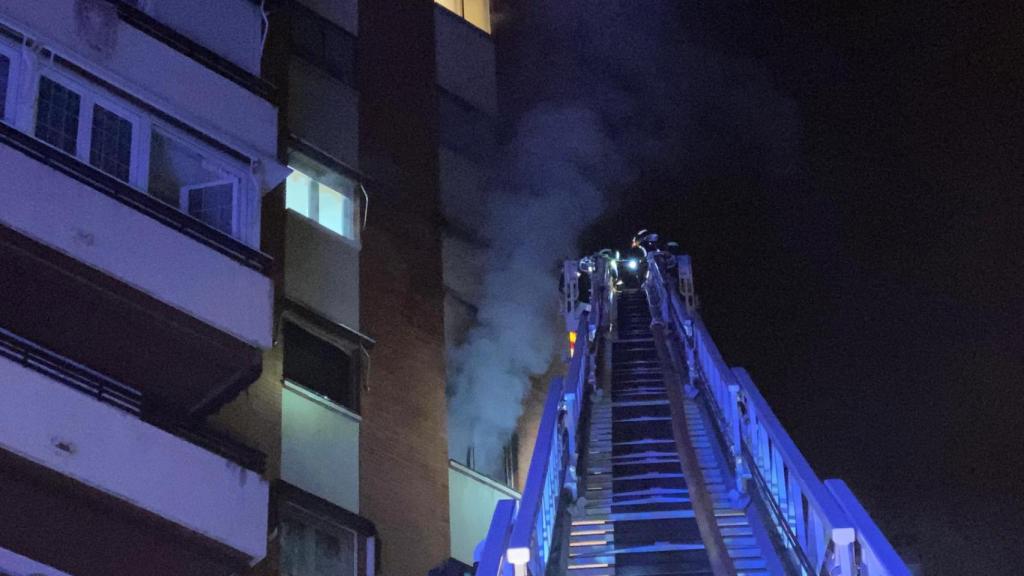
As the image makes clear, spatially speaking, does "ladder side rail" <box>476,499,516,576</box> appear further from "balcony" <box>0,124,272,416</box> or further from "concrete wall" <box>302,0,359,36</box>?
"concrete wall" <box>302,0,359,36</box>

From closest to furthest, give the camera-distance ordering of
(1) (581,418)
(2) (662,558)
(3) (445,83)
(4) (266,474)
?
(2) (662,558) < (1) (581,418) < (4) (266,474) < (3) (445,83)

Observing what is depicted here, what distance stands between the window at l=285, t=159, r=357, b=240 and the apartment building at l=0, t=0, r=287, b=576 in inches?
107

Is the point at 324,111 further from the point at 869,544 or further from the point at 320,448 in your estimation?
the point at 869,544

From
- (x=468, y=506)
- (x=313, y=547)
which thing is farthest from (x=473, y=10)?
(x=313, y=547)

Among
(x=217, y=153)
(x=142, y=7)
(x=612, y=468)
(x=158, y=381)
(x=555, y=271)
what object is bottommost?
(x=612, y=468)

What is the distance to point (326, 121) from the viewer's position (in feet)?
61.1

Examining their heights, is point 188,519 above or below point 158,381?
below

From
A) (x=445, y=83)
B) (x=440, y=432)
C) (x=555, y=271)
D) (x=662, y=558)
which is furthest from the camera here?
(x=555, y=271)

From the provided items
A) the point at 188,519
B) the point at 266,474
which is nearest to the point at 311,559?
the point at 266,474

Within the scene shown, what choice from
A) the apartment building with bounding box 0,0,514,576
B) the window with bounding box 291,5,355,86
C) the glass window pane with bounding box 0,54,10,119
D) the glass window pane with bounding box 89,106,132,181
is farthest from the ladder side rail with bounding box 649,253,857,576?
the window with bounding box 291,5,355,86

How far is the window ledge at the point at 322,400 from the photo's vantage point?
52.5 feet

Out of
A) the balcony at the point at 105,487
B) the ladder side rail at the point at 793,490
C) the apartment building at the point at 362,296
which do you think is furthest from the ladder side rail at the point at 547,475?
the balcony at the point at 105,487

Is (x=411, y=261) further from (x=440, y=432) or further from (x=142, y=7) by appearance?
(x=142, y=7)

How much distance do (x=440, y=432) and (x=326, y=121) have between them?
168 inches
